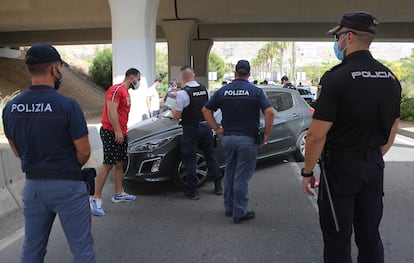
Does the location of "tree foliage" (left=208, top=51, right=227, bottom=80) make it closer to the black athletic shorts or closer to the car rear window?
the car rear window

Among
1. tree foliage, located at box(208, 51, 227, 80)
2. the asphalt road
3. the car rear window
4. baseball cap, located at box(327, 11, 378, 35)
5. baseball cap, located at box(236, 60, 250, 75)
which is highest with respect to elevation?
tree foliage, located at box(208, 51, 227, 80)

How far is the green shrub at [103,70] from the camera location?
1602 inches

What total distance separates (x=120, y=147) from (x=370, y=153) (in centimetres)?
339

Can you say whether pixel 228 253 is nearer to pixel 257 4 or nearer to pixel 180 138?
pixel 180 138

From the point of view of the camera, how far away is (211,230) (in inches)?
178

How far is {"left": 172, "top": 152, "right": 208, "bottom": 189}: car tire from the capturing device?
235 inches

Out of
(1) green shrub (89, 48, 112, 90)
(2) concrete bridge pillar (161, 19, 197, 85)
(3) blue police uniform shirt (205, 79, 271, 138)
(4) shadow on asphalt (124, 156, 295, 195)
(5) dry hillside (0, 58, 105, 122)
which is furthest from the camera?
(1) green shrub (89, 48, 112, 90)

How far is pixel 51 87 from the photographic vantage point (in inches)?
104

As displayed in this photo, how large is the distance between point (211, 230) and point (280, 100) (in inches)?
151

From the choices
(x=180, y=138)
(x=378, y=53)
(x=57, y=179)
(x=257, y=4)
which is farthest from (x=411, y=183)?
(x=378, y=53)

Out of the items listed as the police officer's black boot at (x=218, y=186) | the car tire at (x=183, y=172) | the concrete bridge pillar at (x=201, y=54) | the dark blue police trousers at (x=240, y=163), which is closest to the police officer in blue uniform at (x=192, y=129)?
the police officer's black boot at (x=218, y=186)

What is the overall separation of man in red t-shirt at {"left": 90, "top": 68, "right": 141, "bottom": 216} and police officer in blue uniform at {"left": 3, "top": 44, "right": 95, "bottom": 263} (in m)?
2.29

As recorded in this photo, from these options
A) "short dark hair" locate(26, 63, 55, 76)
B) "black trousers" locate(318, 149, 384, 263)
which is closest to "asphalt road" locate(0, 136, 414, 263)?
"black trousers" locate(318, 149, 384, 263)

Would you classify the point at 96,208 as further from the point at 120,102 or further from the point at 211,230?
the point at 211,230
